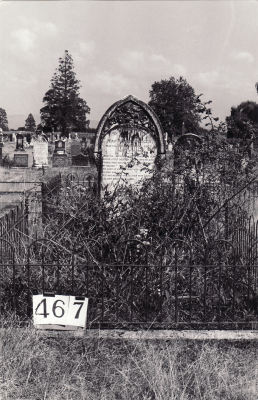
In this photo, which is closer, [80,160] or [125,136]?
[125,136]

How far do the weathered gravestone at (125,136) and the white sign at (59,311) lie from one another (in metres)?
3.44

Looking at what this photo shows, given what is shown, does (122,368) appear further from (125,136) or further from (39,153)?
(39,153)

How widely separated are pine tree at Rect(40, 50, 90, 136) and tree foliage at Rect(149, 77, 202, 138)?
12331 millimetres

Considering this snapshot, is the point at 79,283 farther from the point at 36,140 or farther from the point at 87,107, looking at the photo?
the point at 87,107

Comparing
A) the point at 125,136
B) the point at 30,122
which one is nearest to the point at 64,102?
the point at 30,122

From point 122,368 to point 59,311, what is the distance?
2.19 feet

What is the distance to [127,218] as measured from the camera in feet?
14.6

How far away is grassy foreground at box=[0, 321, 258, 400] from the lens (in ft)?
8.89

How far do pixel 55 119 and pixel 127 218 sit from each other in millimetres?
57813

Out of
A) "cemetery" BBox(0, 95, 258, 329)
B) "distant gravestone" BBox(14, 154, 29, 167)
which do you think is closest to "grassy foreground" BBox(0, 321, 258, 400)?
"cemetery" BBox(0, 95, 258, 329)

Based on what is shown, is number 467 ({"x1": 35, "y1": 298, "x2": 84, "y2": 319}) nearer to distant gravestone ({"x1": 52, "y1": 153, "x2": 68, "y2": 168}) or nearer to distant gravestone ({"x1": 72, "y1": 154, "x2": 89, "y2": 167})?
distant gravestone ({"x1": 72, "y1": 154, "x2": 89, "y2": 167})

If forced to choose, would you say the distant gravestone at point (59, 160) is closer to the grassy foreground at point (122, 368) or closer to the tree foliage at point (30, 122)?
the grassy foreground at point (122, 368)

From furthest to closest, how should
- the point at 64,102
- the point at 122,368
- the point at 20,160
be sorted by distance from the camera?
the point at 64,102 → the point at 20,160 → the point at 122,368

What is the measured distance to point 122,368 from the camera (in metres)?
2.92
